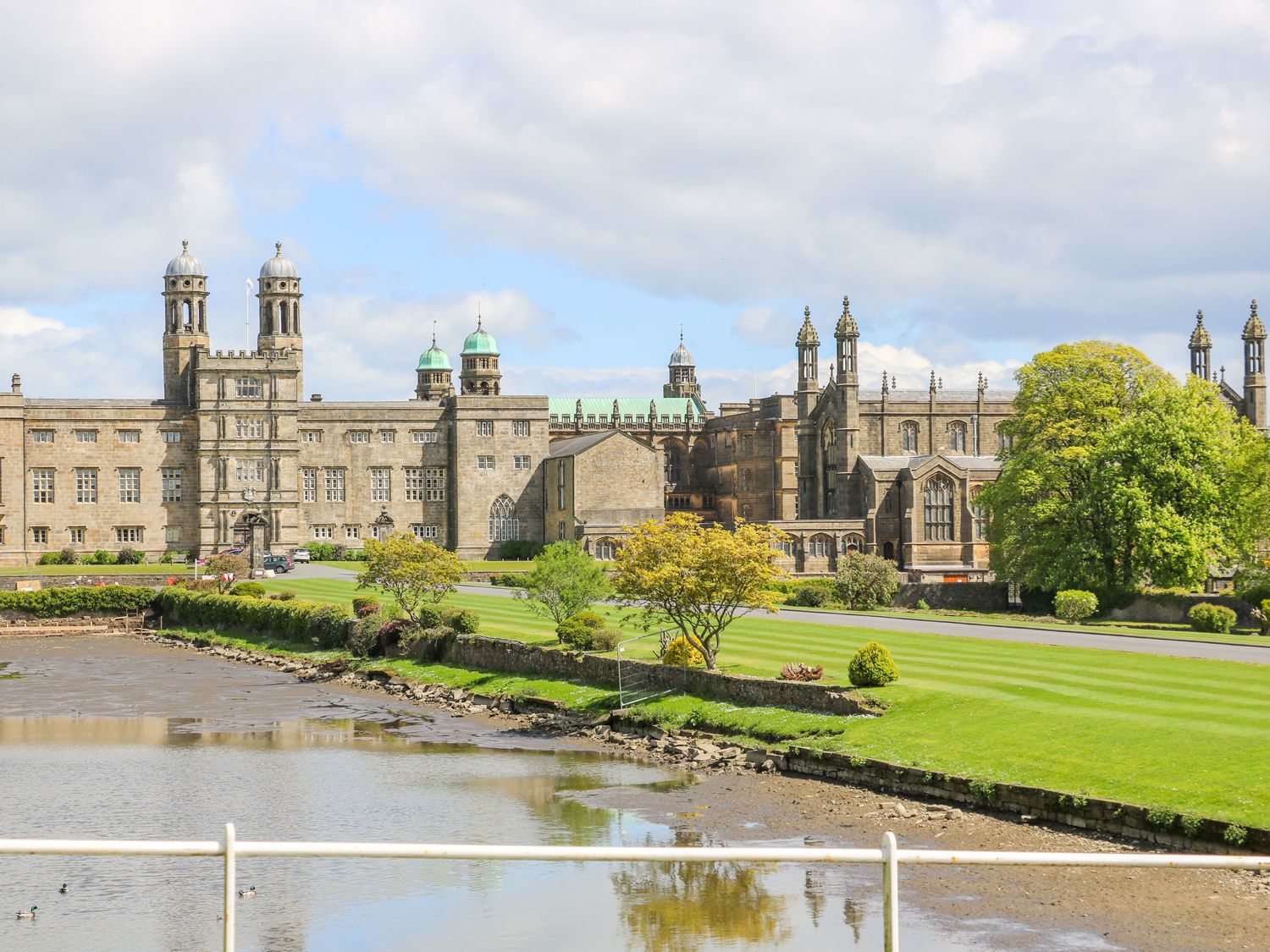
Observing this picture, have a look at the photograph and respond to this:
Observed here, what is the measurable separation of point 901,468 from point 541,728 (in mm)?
59039

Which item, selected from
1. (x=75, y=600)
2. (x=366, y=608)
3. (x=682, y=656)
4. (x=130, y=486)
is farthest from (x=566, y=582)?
(x=130, y=486)

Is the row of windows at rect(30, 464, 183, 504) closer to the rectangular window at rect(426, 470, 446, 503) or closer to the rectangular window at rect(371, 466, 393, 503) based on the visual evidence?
the rectangular window at rect(371, 466, 393, 503)

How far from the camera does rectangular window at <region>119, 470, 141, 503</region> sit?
100500mm

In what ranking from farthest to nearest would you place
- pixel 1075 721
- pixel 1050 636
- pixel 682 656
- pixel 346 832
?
1. pixel 1050 636
2. pixel 682 656
3. pixel 1075 721
4. pixel 346 832

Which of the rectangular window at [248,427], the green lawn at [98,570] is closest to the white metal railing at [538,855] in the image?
the green lawn at [98,570]

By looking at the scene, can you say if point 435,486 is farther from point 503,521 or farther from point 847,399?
point 847,399

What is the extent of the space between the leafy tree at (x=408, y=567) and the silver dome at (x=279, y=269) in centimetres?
5757

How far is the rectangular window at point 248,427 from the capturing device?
101 m

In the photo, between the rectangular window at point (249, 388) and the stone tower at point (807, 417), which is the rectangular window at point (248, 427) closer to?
the rectangular window at point (249, 388)

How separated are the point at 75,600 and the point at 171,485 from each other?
26.7 metres

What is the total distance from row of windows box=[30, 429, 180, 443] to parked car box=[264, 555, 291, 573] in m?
16.5

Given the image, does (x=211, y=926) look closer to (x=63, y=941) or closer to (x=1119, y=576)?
(x=63, y=941)

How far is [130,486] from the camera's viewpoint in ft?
330

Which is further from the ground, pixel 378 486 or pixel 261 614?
pixel 378 486
